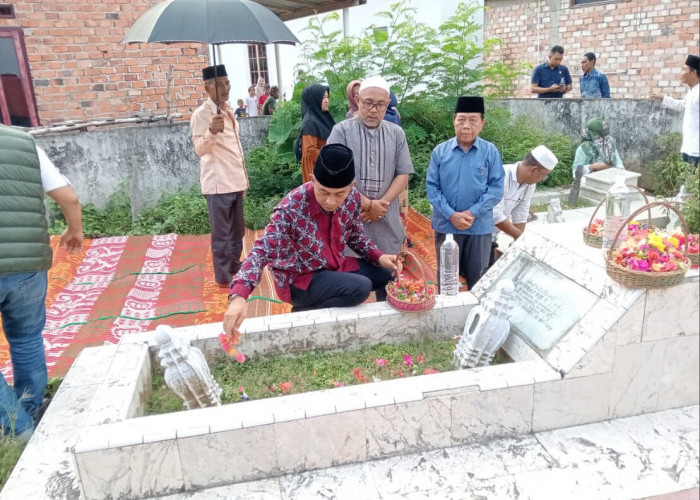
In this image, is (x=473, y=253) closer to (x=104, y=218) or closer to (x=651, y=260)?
(x=651, y=260)

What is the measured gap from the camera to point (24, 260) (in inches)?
110

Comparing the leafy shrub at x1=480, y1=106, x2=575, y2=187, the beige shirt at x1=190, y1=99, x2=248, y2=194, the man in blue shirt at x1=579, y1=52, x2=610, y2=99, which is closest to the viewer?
the beige shirt at x1=190, y1=99, x2=248, y2=194

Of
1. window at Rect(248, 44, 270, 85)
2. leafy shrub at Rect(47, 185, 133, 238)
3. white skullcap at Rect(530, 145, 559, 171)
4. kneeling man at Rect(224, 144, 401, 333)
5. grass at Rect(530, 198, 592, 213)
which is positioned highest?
window at Rect(248, 44, 270, 85)

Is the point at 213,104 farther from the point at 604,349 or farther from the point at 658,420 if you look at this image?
the point at 658,420

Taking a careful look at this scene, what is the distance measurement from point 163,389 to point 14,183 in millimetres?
1318

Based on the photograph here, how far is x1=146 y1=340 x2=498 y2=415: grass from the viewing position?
2.82m

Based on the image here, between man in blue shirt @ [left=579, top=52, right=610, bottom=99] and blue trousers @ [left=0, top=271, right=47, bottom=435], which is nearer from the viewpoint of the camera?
blue trousers @ [left=0, top=271, right=47, bottom=435]

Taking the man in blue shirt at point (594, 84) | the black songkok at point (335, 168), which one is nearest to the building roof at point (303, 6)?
the man in blue shirt at point (594, 84)

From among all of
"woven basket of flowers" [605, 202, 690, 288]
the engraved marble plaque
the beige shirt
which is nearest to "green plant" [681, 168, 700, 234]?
"woven basket of flowers" [605, 202, 690, 288]

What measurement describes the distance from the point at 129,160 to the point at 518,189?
5413mm

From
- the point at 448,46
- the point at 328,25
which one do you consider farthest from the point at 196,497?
the point at 328,25

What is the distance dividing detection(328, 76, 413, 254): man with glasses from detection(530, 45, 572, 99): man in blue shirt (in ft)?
21.2

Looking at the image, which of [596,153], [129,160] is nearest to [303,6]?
[129,160]

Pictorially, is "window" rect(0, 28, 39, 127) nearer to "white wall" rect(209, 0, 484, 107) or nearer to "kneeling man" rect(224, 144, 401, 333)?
"white wall" rect(209, 0, 484, 107)
